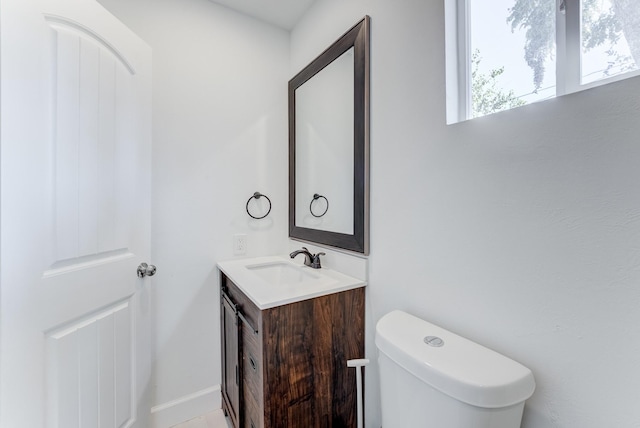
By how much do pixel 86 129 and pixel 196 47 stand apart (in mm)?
900

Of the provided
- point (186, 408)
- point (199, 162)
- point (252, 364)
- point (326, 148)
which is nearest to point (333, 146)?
point (326, 148)

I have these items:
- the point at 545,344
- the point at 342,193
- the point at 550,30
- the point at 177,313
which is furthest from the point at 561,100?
the point at 177,313

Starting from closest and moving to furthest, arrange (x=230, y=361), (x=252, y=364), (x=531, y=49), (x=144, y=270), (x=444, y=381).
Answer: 1. (x=444, y=381)
2. (x=531, y=49)
3. (x=252, y=364)
4. (x=144, y=270)
5. (x=230, y=361)

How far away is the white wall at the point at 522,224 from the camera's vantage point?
581 millimetres

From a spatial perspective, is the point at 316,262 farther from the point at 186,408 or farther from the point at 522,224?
the point at 186,408

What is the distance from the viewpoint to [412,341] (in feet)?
2.59

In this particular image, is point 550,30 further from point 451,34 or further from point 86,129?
point 86,129

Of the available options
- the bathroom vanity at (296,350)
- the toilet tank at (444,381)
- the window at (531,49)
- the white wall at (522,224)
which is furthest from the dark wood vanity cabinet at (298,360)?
the window at (531,49)

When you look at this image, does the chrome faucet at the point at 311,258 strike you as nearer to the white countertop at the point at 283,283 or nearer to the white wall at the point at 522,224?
the white countertop at the point at 283,283

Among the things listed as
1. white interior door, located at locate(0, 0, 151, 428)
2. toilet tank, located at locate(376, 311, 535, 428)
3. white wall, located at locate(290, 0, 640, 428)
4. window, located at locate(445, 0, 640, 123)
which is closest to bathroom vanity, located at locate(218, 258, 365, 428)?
white wall, located at locate(290, 0, 640, 428)

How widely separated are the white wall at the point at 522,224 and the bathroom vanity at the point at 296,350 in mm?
217

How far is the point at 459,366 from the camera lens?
0.67 m

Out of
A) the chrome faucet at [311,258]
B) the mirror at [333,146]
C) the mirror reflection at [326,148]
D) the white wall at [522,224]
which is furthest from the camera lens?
the chrome faucet at [311,258]

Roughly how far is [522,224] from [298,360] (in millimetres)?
913
